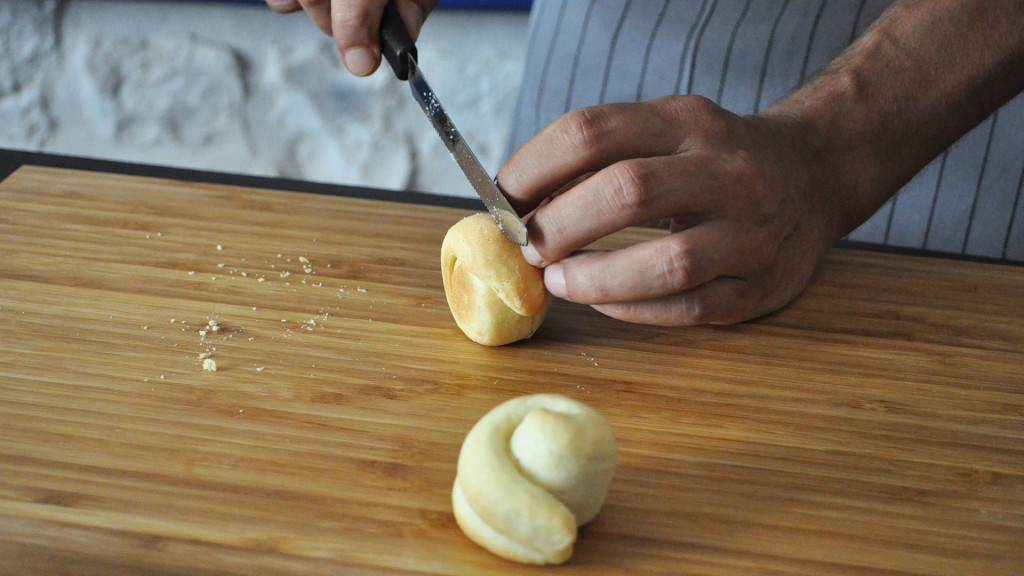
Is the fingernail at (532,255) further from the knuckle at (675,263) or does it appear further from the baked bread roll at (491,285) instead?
the knuckle at (675,263)

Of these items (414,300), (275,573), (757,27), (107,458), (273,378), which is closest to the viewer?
(275,573)

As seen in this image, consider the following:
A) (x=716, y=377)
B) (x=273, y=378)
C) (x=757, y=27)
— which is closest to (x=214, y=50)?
(x=757, y=27)

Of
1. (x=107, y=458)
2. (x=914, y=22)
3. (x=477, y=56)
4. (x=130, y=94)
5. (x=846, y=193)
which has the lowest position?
(x=130, y=94)

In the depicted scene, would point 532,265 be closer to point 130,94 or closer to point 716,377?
point 716,377

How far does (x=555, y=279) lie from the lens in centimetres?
101

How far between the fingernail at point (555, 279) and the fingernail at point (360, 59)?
354 mm

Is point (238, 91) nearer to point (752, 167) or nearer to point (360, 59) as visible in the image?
point (360, 59)

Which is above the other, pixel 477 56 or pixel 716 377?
pixel 716 377

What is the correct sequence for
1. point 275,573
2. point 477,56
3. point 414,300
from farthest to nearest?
point 477,56 < point 414,300 < point 275,573

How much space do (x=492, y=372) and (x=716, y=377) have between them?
0.26m

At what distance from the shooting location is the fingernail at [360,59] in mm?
1098

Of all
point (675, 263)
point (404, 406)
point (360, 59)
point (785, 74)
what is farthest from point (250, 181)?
point (785, 74)

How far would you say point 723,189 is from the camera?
1.01 m

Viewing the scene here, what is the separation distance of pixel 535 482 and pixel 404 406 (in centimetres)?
24
